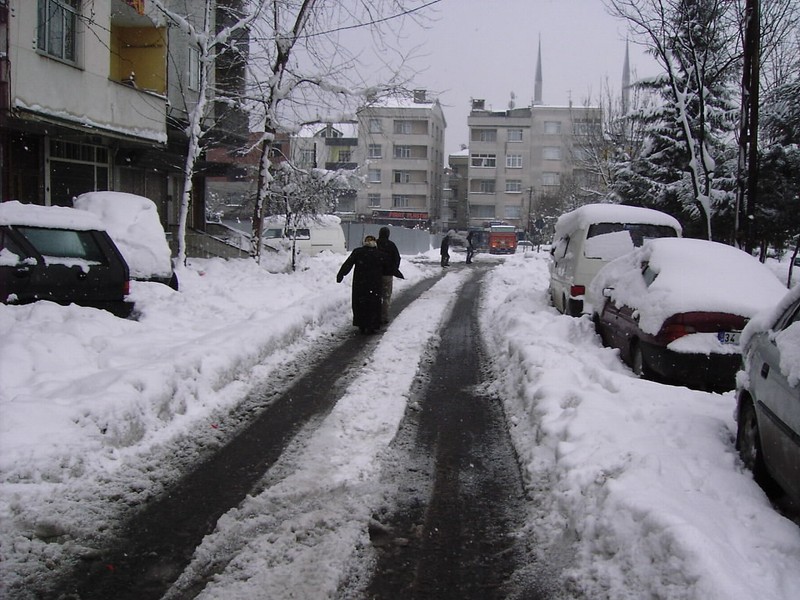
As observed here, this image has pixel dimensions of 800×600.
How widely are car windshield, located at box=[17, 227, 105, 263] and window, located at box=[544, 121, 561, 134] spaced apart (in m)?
73.6

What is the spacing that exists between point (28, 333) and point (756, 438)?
6.90m

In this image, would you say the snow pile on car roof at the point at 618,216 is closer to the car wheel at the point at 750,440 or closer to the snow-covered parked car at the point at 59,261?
the car wheel at the point at 750,440

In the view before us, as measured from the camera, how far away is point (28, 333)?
738 centimetres

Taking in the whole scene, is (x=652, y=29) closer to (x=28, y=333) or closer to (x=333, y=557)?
(x=28, y=333)

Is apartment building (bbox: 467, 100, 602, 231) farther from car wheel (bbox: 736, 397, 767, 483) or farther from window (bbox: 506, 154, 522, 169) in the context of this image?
car wheel (bbox: 736, 397, 767, 483)

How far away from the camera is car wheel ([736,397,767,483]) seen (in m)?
4.27

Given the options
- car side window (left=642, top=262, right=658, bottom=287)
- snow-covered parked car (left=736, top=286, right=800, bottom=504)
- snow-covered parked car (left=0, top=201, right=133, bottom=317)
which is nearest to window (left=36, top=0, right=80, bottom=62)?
snow-covered parked car (left=0, top=201, right=133, bottom=317)

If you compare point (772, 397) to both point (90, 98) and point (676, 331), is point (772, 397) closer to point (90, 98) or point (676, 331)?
point (676, 331)

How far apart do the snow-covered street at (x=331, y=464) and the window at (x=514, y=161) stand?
2775 inches

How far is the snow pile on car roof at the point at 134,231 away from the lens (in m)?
12.1

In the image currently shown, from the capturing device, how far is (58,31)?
14.5 m

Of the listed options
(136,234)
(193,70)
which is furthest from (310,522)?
(193,70)

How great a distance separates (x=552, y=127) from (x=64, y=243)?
243 ft

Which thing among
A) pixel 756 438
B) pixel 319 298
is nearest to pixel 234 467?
pixel 756 438
